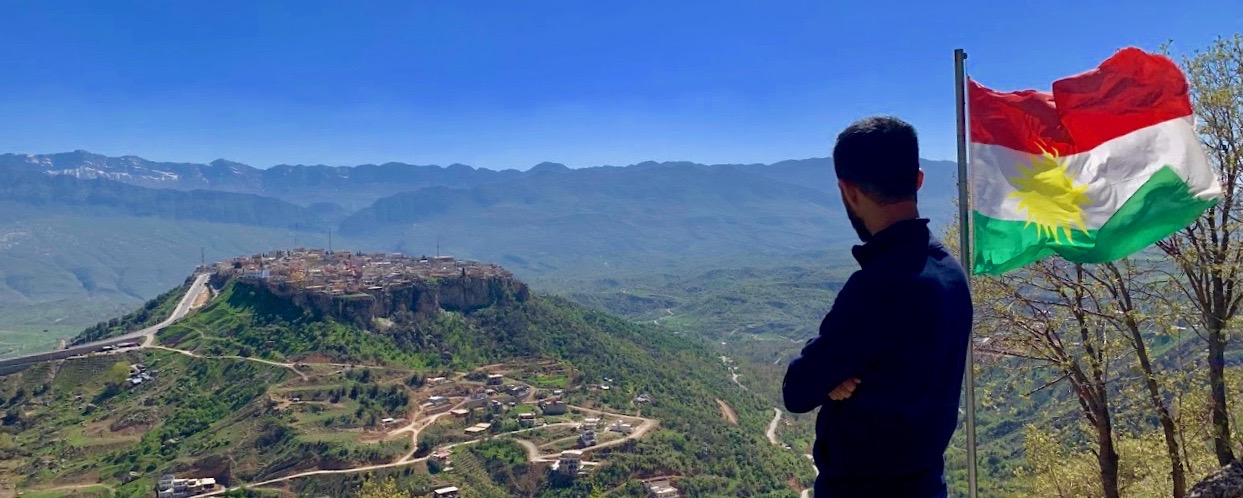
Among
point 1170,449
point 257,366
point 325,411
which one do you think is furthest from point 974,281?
point 257,366

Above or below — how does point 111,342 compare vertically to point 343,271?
below

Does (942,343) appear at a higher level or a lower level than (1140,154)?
lower

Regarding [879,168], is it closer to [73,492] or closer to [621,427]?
[73,492]

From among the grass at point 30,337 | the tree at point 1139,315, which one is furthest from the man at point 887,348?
the grass at point 30,337

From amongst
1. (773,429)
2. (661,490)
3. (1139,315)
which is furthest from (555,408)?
(1139,315)

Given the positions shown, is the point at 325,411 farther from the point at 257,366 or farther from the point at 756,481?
the point at 756,481

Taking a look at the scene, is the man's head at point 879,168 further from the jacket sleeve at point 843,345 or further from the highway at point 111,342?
the highway at point 111,342

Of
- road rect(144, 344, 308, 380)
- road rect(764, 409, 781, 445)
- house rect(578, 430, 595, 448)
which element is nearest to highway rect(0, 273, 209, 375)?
road rect(144, 344, 308, 380)
